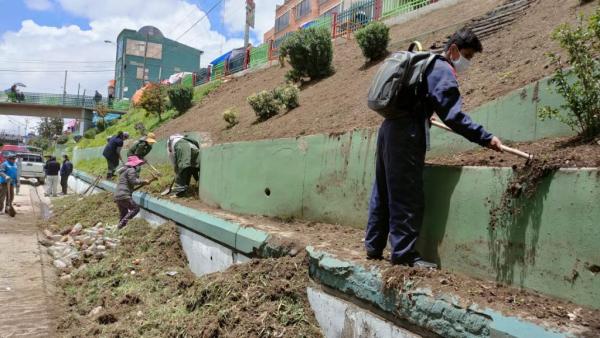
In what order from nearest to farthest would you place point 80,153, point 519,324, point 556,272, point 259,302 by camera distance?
point 519,324 → point 556,272 → point 259,302 → point 80,153

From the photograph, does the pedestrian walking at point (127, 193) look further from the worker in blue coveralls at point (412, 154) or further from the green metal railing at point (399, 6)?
the green metal railing at point (399, 6)

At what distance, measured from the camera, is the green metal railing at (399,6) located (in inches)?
615

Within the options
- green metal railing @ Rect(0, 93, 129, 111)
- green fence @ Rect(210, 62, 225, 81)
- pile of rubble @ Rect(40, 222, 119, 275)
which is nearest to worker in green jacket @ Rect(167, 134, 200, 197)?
pile of rubble @ Rect(40, 222, 119, 275)

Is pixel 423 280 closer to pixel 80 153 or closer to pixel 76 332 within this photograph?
pixel 76 332

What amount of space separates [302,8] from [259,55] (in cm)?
3338

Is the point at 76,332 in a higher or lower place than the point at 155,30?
lower

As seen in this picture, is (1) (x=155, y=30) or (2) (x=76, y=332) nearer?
(2) (x=76, y=332)

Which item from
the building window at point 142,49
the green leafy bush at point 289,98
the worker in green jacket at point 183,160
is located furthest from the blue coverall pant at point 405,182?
the building window at point 142,49

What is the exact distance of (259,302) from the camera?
3.53 meters

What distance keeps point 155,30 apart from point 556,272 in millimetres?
85491

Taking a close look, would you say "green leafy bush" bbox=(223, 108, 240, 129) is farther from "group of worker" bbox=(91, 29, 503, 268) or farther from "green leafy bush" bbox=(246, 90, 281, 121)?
"group of worker" bbox=(91, 29, 503, 268)

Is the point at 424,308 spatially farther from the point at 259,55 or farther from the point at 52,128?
the point at 52,128

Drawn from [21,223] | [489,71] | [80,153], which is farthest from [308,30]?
[80,153]

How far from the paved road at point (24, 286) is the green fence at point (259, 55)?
13.4 m
